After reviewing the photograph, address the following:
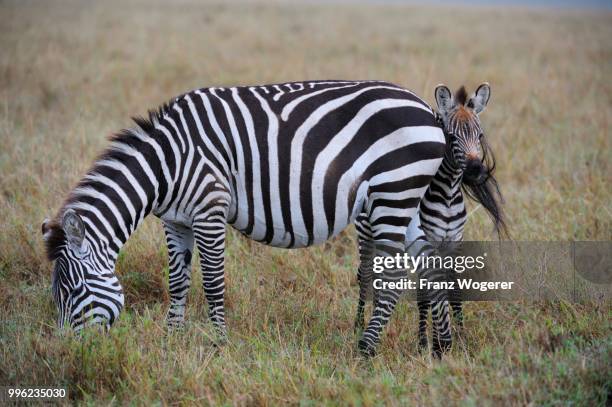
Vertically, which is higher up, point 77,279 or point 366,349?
point 77,279

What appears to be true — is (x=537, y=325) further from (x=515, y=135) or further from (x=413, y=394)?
(x=515, y=135)

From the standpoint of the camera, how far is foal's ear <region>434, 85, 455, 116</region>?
15.3ft

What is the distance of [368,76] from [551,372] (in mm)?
10186

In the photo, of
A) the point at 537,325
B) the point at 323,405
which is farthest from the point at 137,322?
the point at 537,325

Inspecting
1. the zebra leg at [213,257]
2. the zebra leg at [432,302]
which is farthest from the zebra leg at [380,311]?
the zebra leg at [213,257]

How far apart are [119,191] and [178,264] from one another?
758 mm

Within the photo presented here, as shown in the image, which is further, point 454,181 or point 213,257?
point 454,181

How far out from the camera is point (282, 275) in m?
5.84

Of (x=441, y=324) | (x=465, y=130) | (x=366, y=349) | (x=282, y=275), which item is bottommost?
(x=366, y=349)

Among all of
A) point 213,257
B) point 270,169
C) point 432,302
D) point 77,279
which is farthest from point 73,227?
point 432,302

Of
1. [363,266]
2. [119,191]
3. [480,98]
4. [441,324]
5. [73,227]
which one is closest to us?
[73,227]

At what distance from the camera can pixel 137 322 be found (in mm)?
4754

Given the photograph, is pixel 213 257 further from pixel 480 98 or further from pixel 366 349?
pixel 480 98

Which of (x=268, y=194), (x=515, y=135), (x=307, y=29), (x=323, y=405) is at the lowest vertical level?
(x=323, y=405)
